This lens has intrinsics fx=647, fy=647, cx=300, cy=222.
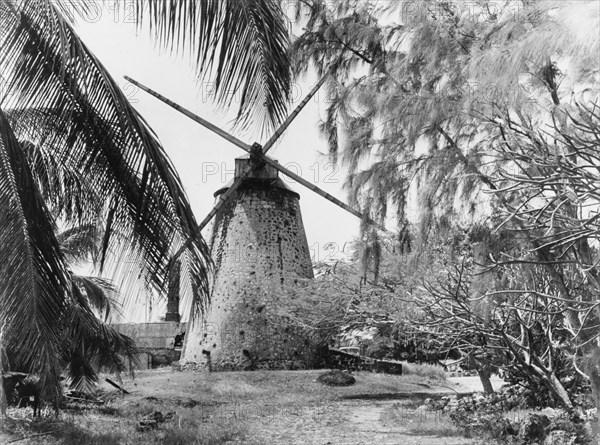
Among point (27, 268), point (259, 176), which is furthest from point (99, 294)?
point (259, 176)

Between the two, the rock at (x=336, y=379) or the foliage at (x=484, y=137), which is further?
the rock at (x=336, y=379)

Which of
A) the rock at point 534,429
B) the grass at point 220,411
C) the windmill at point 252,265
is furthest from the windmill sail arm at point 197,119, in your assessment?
the rock at point 534,429

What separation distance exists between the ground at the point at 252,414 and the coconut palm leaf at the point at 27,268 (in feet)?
9.42

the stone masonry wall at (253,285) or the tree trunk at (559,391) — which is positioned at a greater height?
the stone masonry wall at (253,285)

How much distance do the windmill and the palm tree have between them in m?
11.3

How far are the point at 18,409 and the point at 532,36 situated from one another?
8.58 meters

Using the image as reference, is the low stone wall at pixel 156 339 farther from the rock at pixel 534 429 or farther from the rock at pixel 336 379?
the rock at pixel 534 429

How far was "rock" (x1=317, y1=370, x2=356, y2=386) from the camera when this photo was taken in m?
14.5

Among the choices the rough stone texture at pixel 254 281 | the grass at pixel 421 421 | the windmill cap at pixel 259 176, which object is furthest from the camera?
the windmill cap at pixel 259 176

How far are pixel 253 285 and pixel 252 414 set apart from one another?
6797mm

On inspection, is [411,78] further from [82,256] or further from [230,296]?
[230,296]

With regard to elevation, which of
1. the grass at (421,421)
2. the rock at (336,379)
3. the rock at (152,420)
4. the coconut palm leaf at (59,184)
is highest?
the coconut palm leaf at (59,184)

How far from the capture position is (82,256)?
12258 mm

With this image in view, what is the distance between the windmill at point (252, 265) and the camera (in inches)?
655
